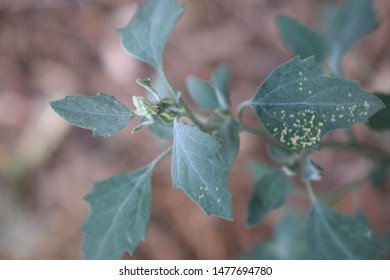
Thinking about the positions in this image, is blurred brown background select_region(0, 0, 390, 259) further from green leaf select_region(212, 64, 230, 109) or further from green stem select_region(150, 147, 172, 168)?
green stem select_region(150, 147, 172, 168)

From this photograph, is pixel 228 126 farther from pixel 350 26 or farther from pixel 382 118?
pixel 350 26

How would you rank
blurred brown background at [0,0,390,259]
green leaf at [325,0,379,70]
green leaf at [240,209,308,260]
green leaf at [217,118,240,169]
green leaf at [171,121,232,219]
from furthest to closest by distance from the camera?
blurred brown background at [0,0,390,259] → green leaf at [240,209,308,260] → green leaf at [325,0,379,70] → green leaf at [217,118,240,169] → green leaf at [171,121,232,219]

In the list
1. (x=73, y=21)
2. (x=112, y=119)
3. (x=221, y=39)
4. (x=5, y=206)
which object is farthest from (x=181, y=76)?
(x=112, y=119)

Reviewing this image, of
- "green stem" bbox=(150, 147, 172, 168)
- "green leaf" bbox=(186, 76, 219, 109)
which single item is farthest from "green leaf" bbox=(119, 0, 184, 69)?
"green stem" bbox=(150, 147, 172, 168)

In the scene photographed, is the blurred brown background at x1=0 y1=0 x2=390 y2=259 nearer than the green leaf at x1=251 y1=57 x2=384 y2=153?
No

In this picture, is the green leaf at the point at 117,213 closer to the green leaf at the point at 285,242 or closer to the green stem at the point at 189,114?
the green stem at the point at 189,114

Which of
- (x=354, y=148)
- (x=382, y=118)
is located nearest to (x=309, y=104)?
(x=382, y=118)

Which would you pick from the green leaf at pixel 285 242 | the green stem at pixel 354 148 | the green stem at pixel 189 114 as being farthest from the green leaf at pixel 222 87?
the green leaf at pixel 285 242
